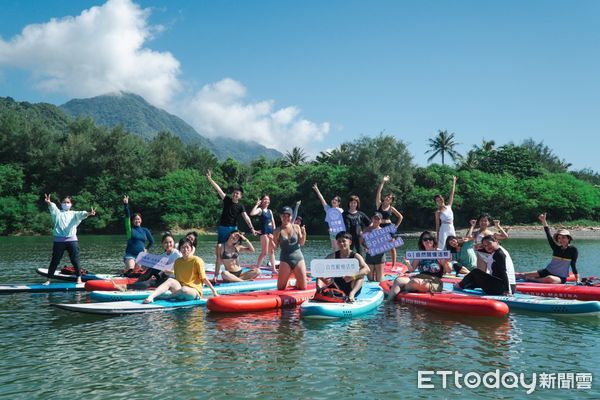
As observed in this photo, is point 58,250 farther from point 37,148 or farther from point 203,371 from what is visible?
point 37,148

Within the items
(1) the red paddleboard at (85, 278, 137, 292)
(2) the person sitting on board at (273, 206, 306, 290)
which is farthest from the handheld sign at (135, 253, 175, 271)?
(2) the person sitting on board at (273, 206, 306, 290)

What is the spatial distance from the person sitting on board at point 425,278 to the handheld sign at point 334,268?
80.5 inches

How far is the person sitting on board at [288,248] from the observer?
1126cm

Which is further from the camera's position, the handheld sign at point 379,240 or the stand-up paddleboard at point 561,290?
the handheld sign at point 379,240

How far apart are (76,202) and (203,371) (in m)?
60.6

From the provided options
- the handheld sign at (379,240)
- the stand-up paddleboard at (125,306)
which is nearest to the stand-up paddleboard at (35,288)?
the stand-up paddleboard at (125,306)

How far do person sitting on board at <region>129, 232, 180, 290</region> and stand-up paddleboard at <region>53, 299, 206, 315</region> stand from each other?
91 cm

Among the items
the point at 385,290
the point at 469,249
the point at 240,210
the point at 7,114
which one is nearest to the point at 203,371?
the point at 385,290

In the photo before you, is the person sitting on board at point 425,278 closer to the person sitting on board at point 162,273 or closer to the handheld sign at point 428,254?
the handheld sign at point 428,254

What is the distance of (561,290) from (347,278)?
5.56 metres

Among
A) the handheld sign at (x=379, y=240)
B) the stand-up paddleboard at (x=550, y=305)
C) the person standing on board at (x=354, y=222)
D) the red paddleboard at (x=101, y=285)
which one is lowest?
the stand-up paddleboard at (x=550, y=305)

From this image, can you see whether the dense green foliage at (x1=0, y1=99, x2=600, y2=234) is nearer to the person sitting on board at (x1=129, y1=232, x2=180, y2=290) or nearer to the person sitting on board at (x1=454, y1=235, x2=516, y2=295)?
the person sitting on board at (x1=454, y1=235, x2=516, y2=295)

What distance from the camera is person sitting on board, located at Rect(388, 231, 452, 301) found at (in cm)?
1164

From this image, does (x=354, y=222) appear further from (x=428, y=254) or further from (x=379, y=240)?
(x=428, y=254)
